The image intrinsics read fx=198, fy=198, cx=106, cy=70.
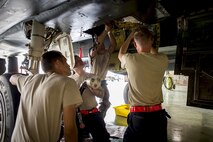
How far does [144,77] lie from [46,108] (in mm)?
1132

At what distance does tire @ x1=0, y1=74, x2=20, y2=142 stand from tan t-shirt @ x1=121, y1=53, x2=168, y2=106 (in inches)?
A: 72.1

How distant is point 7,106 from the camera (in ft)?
10.2

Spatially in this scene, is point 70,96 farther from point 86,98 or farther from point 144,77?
point 86,98

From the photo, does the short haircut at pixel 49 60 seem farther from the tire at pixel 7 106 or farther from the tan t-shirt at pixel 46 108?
the tire at pixel 7 106

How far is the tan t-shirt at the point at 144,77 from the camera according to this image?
228 centimetres

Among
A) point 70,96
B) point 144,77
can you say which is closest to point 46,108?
point 70,96

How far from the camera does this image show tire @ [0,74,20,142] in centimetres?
302

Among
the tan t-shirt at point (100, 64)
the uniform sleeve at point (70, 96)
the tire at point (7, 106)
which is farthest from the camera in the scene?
the tan t-shirt at point (100, 64)

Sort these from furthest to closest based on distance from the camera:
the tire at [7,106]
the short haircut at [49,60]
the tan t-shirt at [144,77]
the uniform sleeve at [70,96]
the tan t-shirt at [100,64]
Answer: the tan t-shirt at [100,64], the tire at [7,106], the tan t-shirt at [144,77], the short haircut at [49,60], the uniform sleeve at [70,96]

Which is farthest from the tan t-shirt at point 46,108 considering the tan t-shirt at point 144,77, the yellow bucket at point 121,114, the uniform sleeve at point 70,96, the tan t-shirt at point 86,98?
the yellow bucket at point 121,114

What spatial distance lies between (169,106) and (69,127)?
392 cm

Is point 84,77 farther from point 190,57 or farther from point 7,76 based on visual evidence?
point 190,57

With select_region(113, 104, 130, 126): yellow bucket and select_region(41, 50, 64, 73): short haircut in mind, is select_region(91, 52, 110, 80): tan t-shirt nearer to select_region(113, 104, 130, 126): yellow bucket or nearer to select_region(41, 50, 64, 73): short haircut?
select_region(41, 50, 64, 73): short haircut

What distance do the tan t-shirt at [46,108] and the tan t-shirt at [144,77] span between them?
0.77 m
